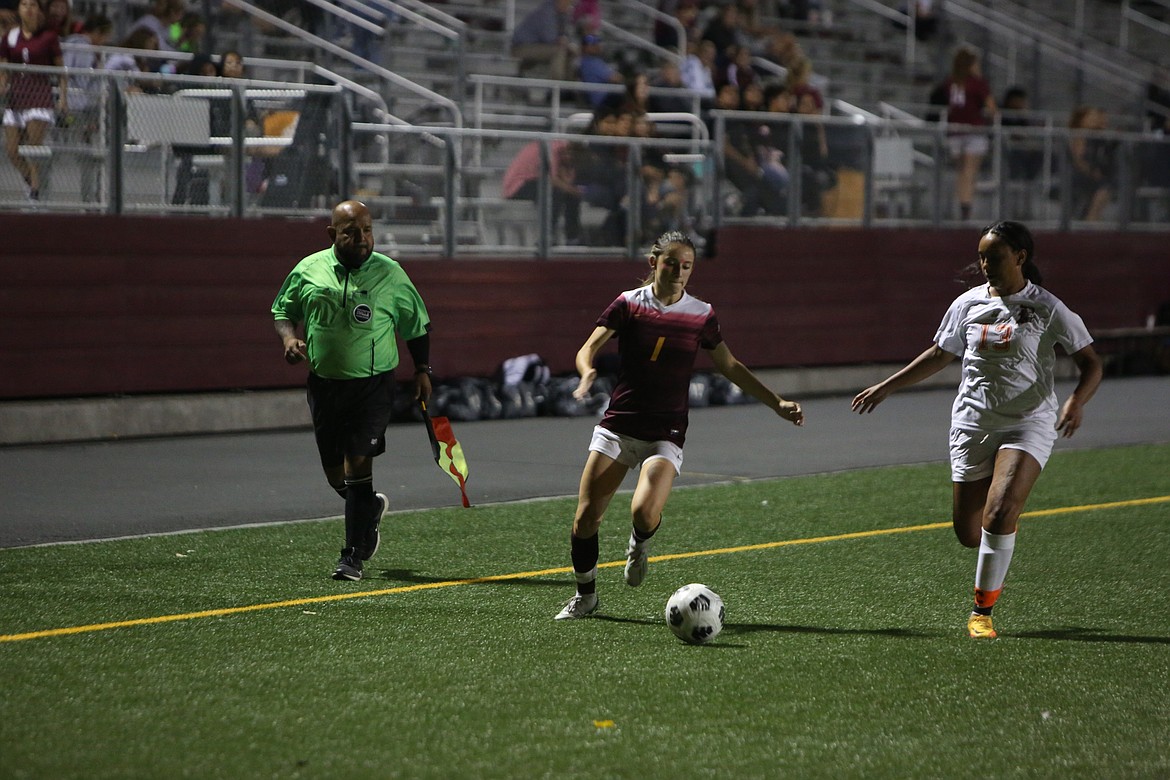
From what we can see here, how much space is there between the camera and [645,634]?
7.45m

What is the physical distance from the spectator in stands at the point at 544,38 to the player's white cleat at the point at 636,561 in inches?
Answer: 579

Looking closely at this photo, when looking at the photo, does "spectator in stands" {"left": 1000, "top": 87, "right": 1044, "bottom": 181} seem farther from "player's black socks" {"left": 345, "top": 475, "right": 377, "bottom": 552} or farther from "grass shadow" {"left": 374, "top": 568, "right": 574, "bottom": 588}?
"player's black socks" {"left": 345, "top": 475, "right": 377, "bottom": 552}

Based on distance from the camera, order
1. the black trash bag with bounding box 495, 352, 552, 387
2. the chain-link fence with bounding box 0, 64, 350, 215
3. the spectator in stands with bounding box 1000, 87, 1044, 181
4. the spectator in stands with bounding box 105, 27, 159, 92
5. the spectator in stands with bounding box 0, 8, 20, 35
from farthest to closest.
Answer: the spectator in stands with bounding box 1000, 87, 1044, 181
the black trash bag with bounding box 495, 352, 552, 387
the spectator in stands with bounding box 105, 27, 159, 92
the spectator in stands with bounding box 0, 8, 20, 35
the chain-link fence with bounding box 0, 64, 350, 215

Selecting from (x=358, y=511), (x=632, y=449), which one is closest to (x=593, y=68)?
(x=358, y=511)

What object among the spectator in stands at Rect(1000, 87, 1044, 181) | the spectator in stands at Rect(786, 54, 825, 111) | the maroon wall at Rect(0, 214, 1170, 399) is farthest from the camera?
the spectator in stands at Rect(1000, 87, 1044, 181)

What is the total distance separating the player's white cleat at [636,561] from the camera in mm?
7844

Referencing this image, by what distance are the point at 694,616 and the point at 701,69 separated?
15954 millimetres

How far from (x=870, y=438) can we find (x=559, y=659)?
31.3 ft

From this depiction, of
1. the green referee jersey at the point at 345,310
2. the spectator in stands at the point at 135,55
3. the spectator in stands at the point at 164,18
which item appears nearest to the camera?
the green referee jersey at the point at 345,310

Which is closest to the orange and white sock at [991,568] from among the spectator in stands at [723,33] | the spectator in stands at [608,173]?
the spectator in stands at [608,173]

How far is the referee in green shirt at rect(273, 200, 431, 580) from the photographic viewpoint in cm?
895

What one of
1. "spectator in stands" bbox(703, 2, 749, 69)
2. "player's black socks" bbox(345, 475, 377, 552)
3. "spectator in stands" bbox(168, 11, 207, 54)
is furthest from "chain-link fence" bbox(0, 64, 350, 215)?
"spectator in stands" bbox(703, 2, 749, 69)

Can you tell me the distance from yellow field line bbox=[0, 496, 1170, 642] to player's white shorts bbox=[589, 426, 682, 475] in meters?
1.37

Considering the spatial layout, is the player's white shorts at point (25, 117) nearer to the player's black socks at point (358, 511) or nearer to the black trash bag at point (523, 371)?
the black trash bag at point (523, 371)
